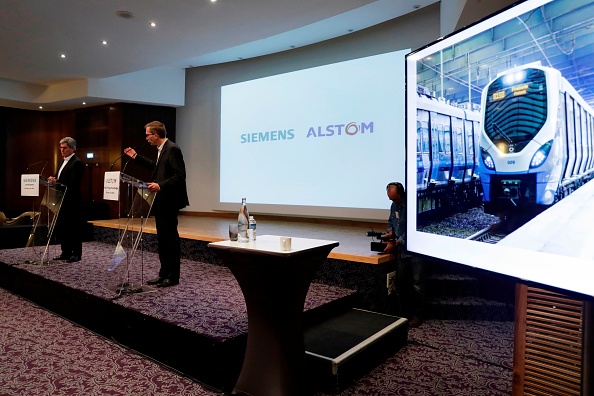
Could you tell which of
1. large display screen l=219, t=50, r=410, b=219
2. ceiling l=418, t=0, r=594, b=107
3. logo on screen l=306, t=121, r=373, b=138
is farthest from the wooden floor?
ceiling l=418, t=0, r=594, b=107

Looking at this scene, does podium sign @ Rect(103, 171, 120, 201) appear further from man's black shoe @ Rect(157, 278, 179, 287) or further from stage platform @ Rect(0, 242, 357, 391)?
man's black shoe @ Rect(157, 278, 179, 287)

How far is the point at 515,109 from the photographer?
1203mm

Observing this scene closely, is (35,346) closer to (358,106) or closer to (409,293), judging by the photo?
(409,293)

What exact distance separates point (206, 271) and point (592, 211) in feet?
12.3

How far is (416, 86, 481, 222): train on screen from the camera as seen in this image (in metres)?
1.36

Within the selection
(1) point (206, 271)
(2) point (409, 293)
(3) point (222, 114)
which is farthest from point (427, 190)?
(3) point (222, 114)

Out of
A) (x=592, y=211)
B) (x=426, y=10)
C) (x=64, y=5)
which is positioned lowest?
(x=592, y=211)

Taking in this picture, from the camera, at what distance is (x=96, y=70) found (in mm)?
6996

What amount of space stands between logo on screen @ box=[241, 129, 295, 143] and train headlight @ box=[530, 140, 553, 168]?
5862mm

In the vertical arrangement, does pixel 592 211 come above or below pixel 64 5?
below

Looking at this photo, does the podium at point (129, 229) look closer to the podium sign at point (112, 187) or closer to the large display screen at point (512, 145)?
the podium sign at point (112, 187)

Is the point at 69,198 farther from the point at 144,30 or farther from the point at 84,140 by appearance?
the point at 84,140

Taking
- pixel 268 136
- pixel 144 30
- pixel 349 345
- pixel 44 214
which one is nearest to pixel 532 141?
pixel 349 345

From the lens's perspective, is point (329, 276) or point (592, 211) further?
point (329, 276)
